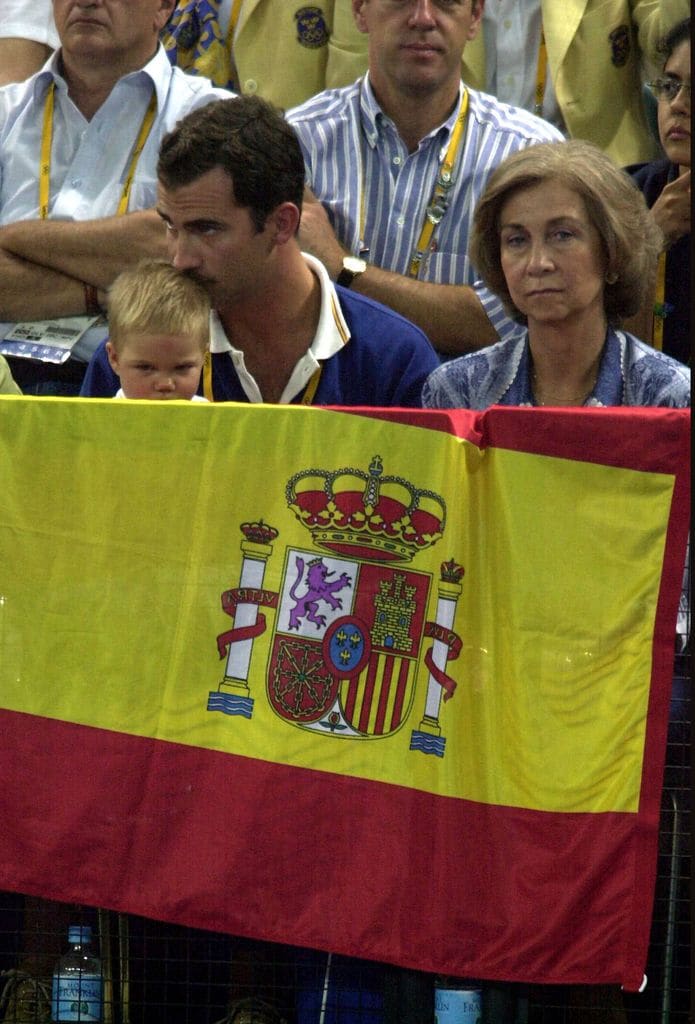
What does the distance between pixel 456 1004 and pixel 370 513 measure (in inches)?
40.4

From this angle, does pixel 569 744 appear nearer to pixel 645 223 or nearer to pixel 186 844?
pixel 186 844

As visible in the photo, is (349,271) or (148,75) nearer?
(349,271)

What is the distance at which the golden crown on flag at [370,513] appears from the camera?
3.40 m

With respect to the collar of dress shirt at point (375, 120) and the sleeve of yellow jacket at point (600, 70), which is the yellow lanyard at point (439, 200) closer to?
the collar of dress shirt at point (375, 120)

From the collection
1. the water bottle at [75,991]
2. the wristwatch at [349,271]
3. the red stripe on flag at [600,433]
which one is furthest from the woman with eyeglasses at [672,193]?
the water bottle at [75,991]

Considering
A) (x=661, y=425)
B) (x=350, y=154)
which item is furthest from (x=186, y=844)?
(x=350, y=154)

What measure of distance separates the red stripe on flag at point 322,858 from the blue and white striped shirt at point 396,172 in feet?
7.07

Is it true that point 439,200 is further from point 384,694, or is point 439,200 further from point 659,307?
point 384,694

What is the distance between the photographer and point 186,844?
3.42 meters

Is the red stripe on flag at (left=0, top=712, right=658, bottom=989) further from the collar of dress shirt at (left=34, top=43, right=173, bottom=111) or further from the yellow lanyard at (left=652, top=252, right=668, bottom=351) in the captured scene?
the collar of dress shirt at (left=34, top=43, right=173, bottom=111)

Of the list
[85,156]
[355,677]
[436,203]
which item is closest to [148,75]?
[85,156]

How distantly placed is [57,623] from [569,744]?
1.08 m

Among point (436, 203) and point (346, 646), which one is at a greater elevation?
point (436, 203)

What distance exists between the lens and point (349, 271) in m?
5.00
